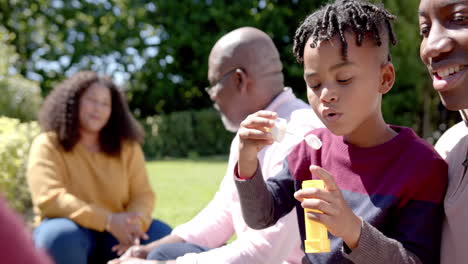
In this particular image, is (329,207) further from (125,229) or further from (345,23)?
(125,229)

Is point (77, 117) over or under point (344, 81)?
under

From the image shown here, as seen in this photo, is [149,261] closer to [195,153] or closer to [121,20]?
[195,153]

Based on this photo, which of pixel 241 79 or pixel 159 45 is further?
pixel 159 45

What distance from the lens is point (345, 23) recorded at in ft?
5.30

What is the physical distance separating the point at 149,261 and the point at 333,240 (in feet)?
3.21

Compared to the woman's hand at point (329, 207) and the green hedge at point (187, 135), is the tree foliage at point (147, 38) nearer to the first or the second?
the green hedge at point (187, 135)

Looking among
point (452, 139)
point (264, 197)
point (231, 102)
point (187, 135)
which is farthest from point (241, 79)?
point (187, 135)

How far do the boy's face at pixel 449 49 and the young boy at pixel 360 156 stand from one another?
18 cm

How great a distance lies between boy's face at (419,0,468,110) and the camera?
1438 mm

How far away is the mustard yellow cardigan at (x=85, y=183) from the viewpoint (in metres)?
3.67

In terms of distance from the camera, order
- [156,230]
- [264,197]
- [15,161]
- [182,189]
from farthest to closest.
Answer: [182,189], [15,161], [156,230], [264,197]

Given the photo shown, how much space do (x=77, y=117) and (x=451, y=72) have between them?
317 cm

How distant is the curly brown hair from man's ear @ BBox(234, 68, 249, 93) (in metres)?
1.91

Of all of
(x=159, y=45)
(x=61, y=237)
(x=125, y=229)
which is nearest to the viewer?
(x=61, y=237)
